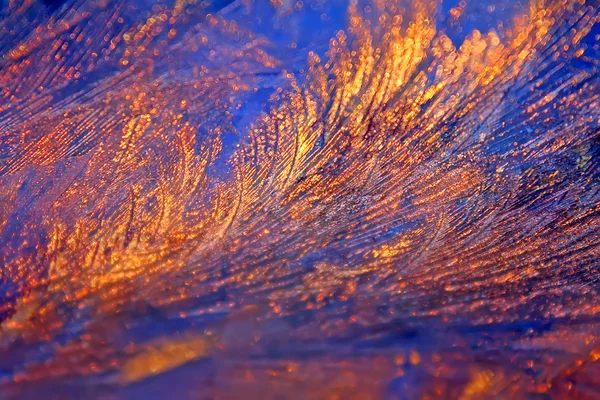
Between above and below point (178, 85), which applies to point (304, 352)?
below

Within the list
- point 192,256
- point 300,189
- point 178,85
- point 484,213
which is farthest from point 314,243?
point 178,85

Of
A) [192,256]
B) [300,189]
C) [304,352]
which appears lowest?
[304,352]

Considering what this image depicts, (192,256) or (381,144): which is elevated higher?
(381,144)

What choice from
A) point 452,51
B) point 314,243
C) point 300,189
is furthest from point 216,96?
point 452,51

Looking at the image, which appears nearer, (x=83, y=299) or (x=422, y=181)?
(x=83, y=299)

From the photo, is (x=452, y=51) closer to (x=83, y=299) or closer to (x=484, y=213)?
(x=484, y=213)

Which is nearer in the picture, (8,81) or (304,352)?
(304,352)

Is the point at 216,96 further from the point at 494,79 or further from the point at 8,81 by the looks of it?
the point at 494,79

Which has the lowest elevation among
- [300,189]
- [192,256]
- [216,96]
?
[192,256]

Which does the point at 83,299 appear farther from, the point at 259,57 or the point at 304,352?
the point at 259,57
